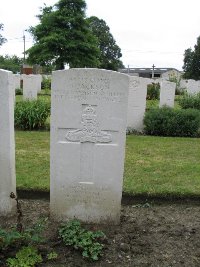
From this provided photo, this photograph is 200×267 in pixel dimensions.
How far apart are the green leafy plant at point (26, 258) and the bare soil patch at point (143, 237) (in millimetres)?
124

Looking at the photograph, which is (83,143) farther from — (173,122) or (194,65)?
(194,65)

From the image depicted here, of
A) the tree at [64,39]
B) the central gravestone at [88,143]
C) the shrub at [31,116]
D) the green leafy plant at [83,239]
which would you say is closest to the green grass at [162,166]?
the central gravestone at [88,143]

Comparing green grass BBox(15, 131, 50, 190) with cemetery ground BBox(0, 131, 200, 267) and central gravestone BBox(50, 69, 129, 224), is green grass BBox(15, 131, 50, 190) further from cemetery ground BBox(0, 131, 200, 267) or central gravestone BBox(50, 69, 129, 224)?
central gravestone BBox(50, 69, 129, 224)

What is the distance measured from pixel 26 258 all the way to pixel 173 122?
764cm

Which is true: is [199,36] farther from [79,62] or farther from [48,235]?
[48,235]

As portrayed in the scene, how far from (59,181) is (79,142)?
1.73 ft

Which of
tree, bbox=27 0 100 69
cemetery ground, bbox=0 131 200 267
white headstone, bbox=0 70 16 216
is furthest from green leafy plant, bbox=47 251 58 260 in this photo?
tree, bbox=27 0 100 69

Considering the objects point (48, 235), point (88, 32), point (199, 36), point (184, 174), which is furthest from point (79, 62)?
point (199, 36)

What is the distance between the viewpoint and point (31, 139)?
915 cm

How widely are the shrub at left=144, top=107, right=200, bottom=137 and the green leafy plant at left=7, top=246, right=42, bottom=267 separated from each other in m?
7.45

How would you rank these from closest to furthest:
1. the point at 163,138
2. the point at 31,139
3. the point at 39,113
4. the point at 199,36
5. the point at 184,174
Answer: the point at 184,174, the point at 31,139, the point at 163,138, the point at 39,113, the point at 199,36

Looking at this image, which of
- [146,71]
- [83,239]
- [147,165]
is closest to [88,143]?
[83,239]

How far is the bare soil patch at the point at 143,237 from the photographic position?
11.9 ft

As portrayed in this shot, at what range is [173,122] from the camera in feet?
34.2
